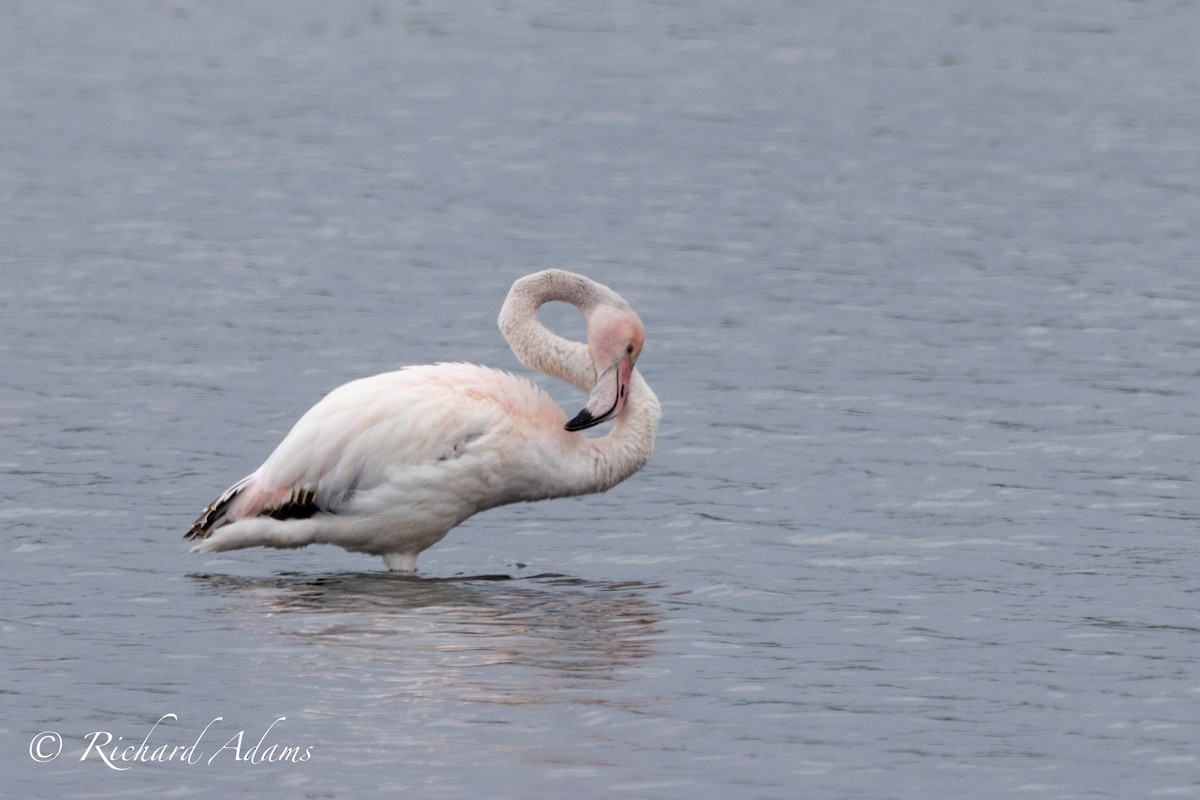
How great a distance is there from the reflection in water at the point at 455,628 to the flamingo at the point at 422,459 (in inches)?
10.3

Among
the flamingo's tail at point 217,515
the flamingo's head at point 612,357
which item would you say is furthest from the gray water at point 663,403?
the flamingo's head at point 612,357

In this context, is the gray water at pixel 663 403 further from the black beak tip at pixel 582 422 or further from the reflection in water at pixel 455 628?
the black beak tip at pixel 582 422

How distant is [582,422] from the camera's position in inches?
434

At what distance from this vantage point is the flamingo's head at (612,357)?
1116 centimetres

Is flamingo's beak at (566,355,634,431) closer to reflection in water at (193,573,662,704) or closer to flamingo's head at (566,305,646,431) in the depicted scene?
flamingo's head at (566,305,646,431)

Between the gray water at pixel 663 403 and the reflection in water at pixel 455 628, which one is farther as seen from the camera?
the reflection in water at pixel 455 628


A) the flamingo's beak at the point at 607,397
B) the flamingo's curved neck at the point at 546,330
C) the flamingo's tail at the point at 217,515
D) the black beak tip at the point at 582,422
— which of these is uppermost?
the flamingo's curved neck at the point at 546,330

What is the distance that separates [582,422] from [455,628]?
5.40 feet

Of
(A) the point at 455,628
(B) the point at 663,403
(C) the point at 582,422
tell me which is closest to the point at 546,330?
(C) the point at 582,422

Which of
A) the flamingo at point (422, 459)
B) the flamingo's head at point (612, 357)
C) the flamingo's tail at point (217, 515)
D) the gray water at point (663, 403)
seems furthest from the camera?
the flamingo's head at point (612, 357)

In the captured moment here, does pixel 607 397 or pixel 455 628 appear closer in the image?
pixel 455 628

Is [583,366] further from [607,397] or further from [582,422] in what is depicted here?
[582,422]

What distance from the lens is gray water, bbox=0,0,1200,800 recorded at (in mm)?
8438

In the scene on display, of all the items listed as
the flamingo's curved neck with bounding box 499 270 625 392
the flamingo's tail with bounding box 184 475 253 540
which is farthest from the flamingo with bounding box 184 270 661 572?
the flamingo's curved neck with bounding box 499 270 625 392
